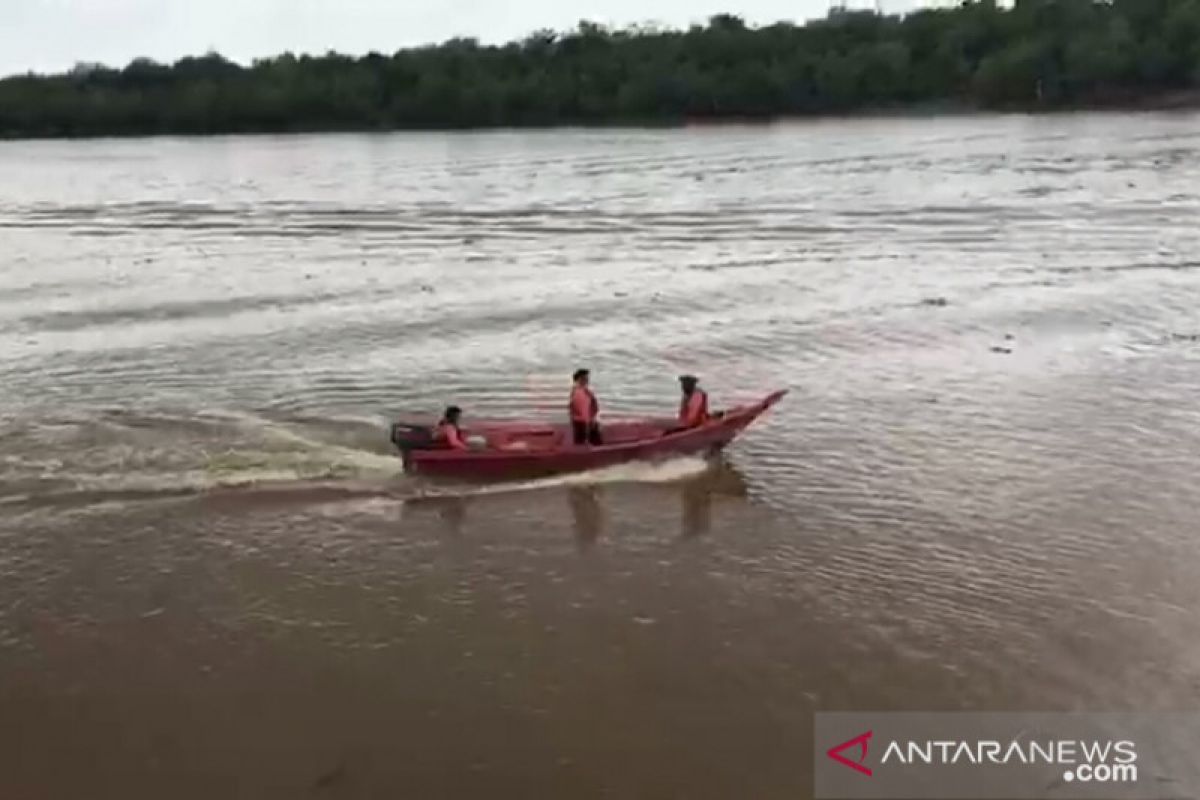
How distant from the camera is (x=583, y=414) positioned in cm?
1777

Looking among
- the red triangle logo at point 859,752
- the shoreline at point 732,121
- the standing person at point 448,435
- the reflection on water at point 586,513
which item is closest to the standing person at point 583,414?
the reflection on water at point 586,513

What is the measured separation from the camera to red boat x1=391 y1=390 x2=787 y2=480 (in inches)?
695

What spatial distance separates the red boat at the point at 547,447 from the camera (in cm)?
1764

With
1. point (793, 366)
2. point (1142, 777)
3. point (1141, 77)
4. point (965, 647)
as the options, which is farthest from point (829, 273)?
→ point (1141, 77)

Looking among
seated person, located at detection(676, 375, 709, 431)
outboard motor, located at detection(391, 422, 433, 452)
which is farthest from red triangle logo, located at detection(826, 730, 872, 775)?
outboard motor, located at detection(391, 422, 433, 452)

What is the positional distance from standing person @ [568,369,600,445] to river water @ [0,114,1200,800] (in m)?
0.63

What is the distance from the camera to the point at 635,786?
1066 cm

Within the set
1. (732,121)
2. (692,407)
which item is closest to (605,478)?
(692,407)

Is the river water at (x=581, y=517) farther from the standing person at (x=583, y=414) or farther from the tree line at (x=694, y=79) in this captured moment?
the tree line at (x=694, y=79)

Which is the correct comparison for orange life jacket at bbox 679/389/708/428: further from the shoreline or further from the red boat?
the shoreline

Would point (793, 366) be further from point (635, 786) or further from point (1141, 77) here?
point (1141, 77)

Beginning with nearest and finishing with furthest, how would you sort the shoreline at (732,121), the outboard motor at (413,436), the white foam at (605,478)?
the white foam at (605,478) < the outboard motor at (413,436) < the shoreline at (732,121)

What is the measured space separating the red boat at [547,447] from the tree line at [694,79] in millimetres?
80880

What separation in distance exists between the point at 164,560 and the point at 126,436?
525 cm
